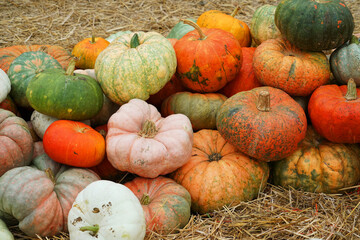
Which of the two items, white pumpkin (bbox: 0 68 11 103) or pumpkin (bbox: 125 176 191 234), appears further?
white pumpkin (bbox: 0 68 11 103)

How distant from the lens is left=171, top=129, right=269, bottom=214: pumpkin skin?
3000 mm

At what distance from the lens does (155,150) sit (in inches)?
114

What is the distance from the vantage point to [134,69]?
3221 mm

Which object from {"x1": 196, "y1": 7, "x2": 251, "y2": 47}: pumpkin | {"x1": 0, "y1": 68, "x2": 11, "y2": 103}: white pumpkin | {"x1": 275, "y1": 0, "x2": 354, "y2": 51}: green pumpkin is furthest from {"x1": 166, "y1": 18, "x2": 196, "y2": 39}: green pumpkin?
{"x1": 0, "y1": 68, "x2": 11, "y2": 103}: white pumpkin

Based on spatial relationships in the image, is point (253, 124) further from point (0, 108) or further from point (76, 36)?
point (76, 36)

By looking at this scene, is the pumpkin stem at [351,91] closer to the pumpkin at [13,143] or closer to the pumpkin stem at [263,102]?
the pumpkin stem at [263,102]

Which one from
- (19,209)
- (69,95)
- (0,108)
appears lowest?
(19,209)

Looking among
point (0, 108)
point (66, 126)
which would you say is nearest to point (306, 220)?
point (66, 126)

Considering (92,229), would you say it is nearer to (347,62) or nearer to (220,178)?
(220,178)

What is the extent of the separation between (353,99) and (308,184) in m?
0.76

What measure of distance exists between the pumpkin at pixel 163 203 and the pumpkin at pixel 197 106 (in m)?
0.74

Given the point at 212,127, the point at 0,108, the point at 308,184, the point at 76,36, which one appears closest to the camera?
the point at 308,184

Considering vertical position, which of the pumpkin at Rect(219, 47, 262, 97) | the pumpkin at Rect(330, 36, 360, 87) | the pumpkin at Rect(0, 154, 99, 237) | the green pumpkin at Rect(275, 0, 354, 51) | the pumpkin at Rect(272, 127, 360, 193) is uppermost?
the green pumpkin at Rect(275, 0, 354, 51)

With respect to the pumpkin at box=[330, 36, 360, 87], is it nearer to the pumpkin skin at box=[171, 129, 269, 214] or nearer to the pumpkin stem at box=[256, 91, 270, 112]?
the pumpkin stem at box=[256, 91, 270, 112]
